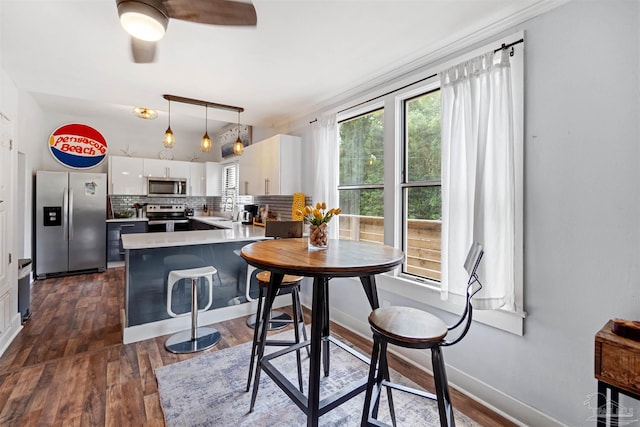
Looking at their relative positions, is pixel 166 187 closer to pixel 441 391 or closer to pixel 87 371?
pixel 87 371

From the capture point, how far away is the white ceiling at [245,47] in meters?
1.74

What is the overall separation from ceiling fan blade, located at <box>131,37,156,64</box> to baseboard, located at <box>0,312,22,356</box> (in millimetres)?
2614

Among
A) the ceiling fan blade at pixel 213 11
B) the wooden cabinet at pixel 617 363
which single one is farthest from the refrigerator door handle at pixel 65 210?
the wooden cabinet at pixel 617 363

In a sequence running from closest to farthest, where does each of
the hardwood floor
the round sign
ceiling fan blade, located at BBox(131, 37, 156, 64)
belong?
the hardwood floor → ceiling fan blade, located at BBox(131, 37, 156, 64) → the round sign

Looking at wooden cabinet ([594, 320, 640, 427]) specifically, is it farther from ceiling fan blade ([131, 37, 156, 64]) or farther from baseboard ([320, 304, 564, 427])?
ceiling fan blade ([131, 37, 156, 64])

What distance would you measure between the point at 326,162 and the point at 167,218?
14.9 ft

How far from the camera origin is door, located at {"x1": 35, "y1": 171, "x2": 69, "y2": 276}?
4629 mm

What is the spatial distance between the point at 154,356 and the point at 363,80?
312 cm

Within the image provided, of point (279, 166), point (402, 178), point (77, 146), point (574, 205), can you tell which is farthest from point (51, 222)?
point (574, 205)

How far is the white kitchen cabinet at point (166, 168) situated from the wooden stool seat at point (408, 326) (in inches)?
235

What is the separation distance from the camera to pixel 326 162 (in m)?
3.25

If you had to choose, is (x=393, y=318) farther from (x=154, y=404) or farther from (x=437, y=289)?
(x=154, y=404)

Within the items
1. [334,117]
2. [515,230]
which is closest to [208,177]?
[334,117]

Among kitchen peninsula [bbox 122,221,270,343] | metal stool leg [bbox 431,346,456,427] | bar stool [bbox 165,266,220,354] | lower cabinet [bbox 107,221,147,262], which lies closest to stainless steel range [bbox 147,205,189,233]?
lower cabinet [bbox 107,221,147,262]
